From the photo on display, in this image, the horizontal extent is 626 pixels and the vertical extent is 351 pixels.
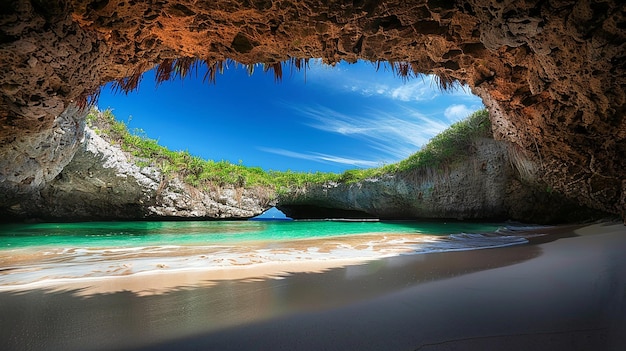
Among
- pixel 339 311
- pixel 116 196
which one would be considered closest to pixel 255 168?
pixel 116 196

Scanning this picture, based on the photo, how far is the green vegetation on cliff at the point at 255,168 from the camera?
34.2 feet

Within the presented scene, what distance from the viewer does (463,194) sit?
1108cm

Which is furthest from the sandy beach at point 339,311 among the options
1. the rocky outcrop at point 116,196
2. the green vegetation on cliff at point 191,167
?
the green vegetation on cliff at point 191,167

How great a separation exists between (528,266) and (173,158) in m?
12.4

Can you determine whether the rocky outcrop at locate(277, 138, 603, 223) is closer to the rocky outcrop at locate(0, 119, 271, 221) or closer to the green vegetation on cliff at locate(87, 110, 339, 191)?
the green vegetation on cliff at locate(87, 110, 339, 191)

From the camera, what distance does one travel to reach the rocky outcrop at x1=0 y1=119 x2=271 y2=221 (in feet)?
31.8

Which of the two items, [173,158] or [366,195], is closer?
[173,158]

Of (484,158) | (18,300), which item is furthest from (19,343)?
(484,158)

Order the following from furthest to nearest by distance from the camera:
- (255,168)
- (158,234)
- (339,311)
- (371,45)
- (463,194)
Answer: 1. (255,168)
2. (463,194)
3. (158,234)
4. (371,45)
5. (339,311)

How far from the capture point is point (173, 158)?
1205 centimetres

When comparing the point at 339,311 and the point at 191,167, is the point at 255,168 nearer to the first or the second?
the point at 191,167

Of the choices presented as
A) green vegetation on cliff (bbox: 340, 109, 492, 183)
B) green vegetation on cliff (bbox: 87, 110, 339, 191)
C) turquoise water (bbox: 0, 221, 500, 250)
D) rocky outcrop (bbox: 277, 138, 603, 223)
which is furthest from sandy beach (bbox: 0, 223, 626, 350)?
green vegetation on cliff (bbox: 87, 110, 339, 191)

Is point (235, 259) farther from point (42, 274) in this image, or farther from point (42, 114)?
point (42, 114)

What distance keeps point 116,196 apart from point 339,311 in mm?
12573
